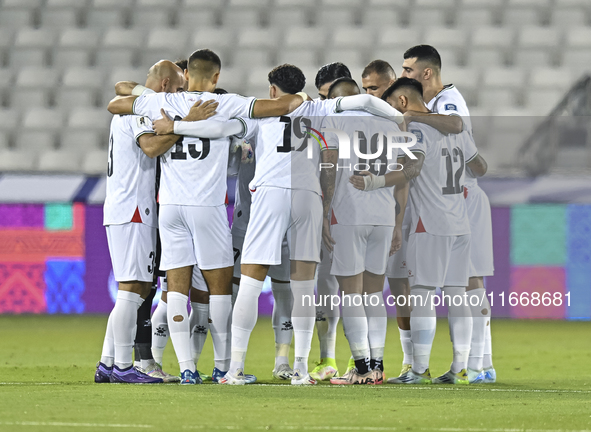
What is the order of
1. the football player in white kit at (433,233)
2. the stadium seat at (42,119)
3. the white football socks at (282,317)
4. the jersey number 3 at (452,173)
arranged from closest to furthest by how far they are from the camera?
the football player in white kit at (433,233)
the jersey number 3 at (452,173)
the white football socks at (282,317)
the stadium seat at (42,119)

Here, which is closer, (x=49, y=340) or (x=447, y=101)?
(x=447, y=101)

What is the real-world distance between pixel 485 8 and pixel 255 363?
8.55m

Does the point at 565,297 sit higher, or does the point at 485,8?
the point at 485,8

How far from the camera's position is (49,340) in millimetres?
7555

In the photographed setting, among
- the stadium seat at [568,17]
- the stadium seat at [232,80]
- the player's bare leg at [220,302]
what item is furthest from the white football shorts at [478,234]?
the stadium seat at [568,17]

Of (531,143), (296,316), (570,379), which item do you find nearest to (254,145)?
(296,316)

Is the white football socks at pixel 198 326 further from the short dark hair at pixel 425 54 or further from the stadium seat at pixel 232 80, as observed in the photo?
the stadium seat at pixel 232 80

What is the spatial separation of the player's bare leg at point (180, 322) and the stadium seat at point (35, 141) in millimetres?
7758

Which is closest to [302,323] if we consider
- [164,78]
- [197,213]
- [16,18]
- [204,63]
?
[197,213]

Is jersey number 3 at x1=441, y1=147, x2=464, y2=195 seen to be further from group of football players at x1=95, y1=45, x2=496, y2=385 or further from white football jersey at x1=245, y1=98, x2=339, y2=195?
white football jersey at x1=245, y1=98, x2=339, y2=195

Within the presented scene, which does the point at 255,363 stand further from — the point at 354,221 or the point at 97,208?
the point at 97,208

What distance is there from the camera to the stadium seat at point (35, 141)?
11.6m

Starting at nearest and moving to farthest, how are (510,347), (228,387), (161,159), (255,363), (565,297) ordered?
(228,387), (161,159), (255,363), (510,347), (565,297)

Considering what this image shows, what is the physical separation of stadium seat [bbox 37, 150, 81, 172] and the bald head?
21.6 ft
